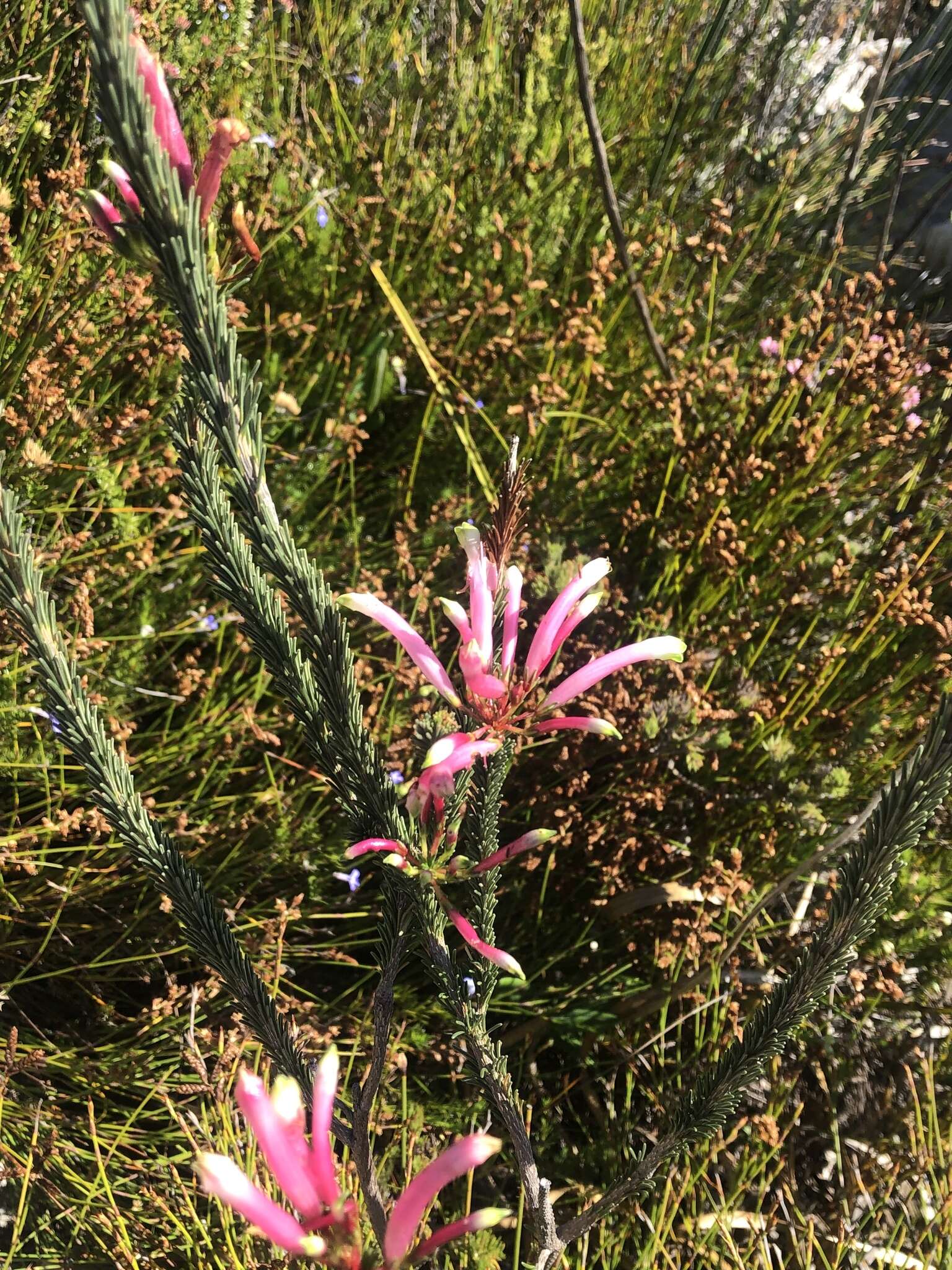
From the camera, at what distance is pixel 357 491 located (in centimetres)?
263

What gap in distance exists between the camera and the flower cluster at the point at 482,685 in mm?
857

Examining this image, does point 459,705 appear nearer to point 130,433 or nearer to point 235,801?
point 235,801

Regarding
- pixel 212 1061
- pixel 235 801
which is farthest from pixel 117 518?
pixel 212 1061

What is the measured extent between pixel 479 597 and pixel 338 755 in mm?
243

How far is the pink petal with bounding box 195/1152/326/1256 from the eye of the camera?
63cm

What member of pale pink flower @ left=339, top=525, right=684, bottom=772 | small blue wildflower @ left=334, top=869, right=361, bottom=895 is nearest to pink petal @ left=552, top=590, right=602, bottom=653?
pale pink flower @ left=339, top=525, right=684, bottom=772

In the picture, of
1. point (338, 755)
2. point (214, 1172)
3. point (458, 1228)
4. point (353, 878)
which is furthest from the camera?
point (353, 878)

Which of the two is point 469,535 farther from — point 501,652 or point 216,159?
point 216,159

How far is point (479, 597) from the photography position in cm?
88

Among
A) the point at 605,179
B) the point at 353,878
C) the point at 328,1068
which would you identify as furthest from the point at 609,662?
the point at 605,179

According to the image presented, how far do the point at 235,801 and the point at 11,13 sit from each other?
196 cm

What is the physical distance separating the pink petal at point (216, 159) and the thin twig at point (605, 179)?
160cm

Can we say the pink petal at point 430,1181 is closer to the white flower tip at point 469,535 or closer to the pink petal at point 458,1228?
the pink petal at point 458,1228

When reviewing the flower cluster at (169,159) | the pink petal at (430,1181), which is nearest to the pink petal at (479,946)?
the pink petal at (430,1181)
